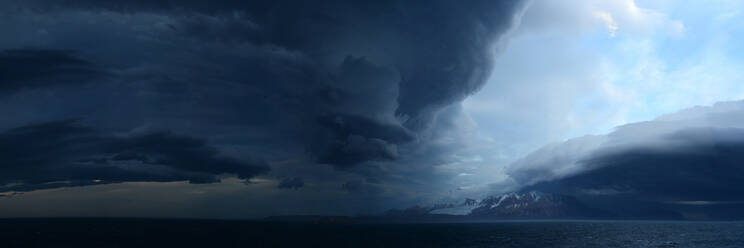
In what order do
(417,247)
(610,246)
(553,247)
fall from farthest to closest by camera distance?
(610,246)
(553,247)
(417,247)

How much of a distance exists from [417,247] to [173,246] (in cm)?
7828

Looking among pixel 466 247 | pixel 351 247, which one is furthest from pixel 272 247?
pixel 466 247

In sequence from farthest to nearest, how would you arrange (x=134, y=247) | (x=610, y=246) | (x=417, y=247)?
(x=610, y=246)
(x=417, y=247)
(x=134, y=247)

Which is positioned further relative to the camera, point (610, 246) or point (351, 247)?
point (610, 246)

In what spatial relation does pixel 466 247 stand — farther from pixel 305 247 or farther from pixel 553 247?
pixel 305 247

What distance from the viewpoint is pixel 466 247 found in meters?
120

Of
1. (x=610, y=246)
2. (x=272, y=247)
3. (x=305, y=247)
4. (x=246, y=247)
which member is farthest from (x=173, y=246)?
(x=610, y=246)

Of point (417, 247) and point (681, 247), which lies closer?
point (417, 247)

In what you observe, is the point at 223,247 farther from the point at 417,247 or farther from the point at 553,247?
the point at 553,247

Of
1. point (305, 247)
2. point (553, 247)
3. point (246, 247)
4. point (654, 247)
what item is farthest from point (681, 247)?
point (246, 247)

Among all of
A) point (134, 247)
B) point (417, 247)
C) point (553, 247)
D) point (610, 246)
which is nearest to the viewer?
point (134, 247)

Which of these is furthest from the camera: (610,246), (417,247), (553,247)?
(610,246)

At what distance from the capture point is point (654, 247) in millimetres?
130625

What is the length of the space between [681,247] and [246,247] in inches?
6199
